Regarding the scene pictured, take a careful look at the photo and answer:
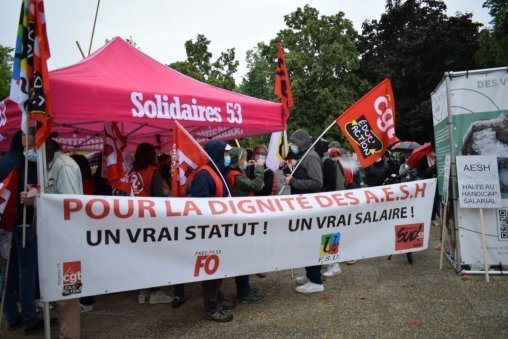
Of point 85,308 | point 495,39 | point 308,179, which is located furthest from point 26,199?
point 495,39

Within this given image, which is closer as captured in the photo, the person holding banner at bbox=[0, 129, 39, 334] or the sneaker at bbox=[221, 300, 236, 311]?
the person holding banner at bbox=[0, 129, 39, 334]

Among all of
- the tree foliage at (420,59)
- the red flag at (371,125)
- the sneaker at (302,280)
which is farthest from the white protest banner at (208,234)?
the tree foliage at (420,59)

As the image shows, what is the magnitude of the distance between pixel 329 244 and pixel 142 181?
8.45ft

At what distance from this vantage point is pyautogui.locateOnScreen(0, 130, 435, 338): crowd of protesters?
3.99 m

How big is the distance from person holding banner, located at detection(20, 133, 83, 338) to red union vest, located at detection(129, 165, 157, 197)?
1.20m

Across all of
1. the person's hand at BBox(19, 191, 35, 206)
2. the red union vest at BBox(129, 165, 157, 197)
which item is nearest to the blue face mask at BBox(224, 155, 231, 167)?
the red union vest at BBox(129, 165, 157, 197)

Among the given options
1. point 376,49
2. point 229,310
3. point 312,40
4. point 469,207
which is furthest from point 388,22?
point 229,310

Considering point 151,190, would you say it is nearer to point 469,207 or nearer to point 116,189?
point 116,189

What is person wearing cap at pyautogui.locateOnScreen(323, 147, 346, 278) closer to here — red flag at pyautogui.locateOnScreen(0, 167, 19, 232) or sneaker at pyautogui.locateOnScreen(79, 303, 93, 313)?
sneaker at pyautogui.locateOnScreen(79, 303, 93, 313)

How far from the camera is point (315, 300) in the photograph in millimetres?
5109

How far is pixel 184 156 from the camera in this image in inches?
183

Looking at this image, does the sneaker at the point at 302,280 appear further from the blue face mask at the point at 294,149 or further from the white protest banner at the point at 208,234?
the blue face mask at the point at 294,149

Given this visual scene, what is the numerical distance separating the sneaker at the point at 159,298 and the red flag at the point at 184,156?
1.67m

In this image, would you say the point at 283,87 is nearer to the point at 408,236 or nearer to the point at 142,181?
the point at 142,181
